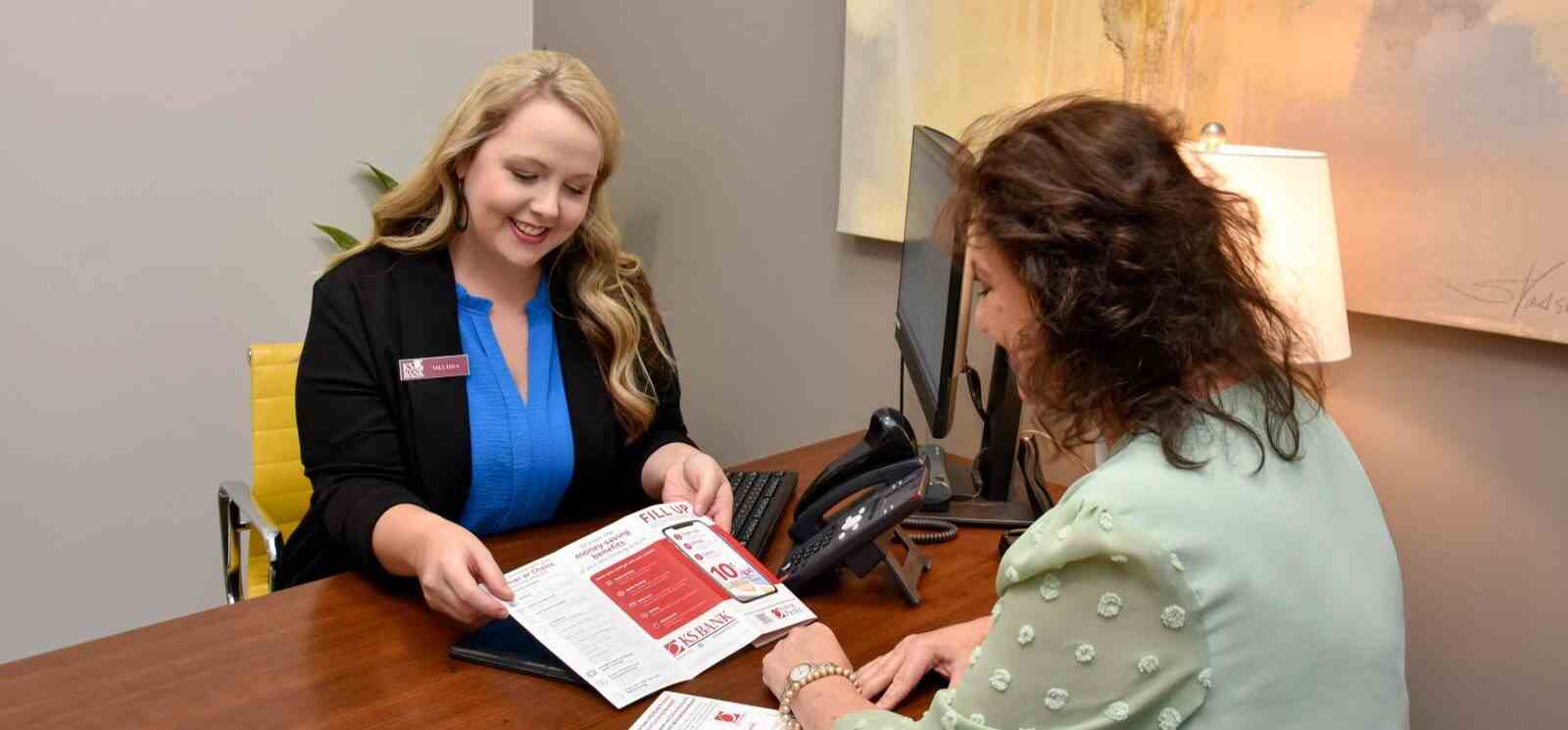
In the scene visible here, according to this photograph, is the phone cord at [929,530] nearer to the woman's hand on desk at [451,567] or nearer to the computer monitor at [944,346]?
the computer monitor at [944,346]

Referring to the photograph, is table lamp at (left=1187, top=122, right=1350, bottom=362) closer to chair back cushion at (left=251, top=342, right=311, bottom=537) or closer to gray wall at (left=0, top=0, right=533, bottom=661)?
chair back cushion at (left=251, top=342, right=311, bottom=537)

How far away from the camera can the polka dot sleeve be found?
2.82 ft

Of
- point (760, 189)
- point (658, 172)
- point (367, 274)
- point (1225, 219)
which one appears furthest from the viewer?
point (658, 172)

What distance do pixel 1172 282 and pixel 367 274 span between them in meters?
1.24

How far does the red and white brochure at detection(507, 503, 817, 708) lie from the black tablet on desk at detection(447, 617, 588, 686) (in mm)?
18

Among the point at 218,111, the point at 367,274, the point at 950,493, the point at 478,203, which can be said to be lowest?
the point at 950,493

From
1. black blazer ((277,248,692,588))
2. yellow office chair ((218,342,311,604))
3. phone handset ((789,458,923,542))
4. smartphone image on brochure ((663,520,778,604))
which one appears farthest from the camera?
yellow office chair ((218,342,311,604))

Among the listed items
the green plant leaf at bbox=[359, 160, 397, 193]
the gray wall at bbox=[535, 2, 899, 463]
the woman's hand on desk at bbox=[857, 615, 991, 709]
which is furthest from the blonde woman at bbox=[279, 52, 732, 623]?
the green plant leaf at bbox=[359, 160, 397, 193]

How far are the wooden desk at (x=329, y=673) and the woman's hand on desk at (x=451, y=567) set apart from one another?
0.05 meters

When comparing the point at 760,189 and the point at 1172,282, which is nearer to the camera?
the point at 1172,282

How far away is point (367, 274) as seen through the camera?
1.76 m

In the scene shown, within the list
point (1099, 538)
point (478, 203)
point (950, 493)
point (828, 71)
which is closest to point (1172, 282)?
point (1099, 538)

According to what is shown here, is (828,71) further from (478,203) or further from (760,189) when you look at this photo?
(478,203)

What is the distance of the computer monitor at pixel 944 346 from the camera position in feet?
5.16
